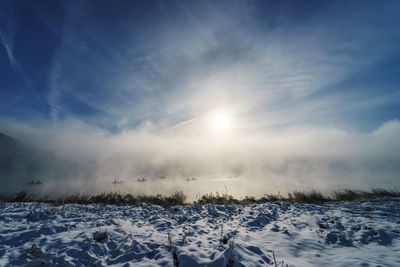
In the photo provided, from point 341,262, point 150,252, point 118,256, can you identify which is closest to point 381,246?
point 341,262

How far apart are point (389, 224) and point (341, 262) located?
15.6 feet

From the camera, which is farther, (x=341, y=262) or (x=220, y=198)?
(x=220, y=198)

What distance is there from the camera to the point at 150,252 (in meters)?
4.80

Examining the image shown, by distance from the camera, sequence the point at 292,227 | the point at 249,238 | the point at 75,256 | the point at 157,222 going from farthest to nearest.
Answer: the point at 157,222 → the point at 292,227 → the point at 249,238 → the point at 75,256

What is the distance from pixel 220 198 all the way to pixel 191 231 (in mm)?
10226

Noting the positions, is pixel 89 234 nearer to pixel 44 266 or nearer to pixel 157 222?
pixel 44 266

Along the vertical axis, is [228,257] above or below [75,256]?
above

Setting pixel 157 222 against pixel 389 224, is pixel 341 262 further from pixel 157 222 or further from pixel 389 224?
pixel 157 222

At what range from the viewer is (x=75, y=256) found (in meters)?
4.56

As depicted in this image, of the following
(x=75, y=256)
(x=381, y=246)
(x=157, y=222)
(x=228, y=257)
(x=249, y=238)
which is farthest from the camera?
(x=157, y=222)

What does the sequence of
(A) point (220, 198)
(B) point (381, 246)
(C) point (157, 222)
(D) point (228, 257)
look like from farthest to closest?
(A) point (220, 198) < (C) point (157, 222) < (B) point (381, 246) < (D) point (228, 257)

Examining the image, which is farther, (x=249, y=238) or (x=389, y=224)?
(x=389, y=224)

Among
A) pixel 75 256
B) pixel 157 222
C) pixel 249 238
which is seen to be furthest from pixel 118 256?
pixel 249 238

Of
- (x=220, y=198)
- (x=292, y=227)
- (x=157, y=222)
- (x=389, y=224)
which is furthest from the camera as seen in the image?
(x=220, y=198)
